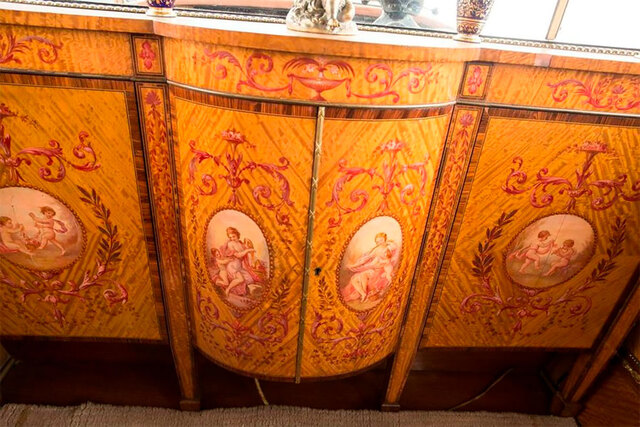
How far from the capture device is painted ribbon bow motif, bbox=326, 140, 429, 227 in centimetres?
99

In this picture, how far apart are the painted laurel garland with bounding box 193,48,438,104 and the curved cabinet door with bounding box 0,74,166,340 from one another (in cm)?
Answer: 28

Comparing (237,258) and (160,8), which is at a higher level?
Answer: (160,8)

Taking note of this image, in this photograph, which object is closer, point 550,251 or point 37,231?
point 37,231

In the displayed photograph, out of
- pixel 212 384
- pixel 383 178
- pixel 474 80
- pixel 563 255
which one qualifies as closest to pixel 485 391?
pixel 563 255

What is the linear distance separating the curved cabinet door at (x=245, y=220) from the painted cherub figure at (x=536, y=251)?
70 centimetres

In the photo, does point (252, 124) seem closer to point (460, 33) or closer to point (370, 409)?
point (460, 33)

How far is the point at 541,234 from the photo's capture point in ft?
4.08

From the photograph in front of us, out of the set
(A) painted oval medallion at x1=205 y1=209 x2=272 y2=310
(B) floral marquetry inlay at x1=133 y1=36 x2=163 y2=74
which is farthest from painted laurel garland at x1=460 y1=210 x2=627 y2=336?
(B) floral marquetry inlay at x1=133 y1=36 x2=163 y2=74

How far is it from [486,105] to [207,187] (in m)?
0.74

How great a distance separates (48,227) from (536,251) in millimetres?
1445

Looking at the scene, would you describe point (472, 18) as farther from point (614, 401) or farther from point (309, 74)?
point (614, 401)

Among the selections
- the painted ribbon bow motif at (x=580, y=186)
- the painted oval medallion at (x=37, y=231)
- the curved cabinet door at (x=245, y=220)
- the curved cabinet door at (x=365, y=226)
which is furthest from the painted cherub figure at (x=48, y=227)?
the painted ribbon bow motif at (x=580, y=186)

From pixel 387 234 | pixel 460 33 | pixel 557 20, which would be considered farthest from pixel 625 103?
pixel 387 234

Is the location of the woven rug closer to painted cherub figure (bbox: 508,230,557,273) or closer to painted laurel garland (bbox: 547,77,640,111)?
painted cherub figure (bbox: 508,230,557,273)
